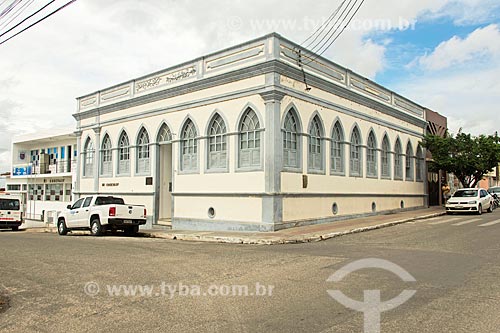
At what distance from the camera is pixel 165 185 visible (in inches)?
881

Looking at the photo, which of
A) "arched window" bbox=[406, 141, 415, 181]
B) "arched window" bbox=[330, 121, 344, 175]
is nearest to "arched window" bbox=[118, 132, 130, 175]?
"arched window" bbox=[330, 121, 344, 175]

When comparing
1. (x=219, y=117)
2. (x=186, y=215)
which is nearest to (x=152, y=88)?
(x=219, y=117)

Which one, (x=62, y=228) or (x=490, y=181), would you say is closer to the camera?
(x=62, y=228)

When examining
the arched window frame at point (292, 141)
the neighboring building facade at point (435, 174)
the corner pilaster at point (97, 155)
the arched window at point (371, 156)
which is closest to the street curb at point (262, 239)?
the arched window frame at point (292, 141)

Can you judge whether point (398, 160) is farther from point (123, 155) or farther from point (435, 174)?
point (123, 155)

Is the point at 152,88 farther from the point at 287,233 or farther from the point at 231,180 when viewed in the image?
the point at 287,233

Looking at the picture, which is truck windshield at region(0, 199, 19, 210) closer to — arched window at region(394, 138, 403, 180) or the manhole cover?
the manhole cover

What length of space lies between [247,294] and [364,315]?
1.99 metres

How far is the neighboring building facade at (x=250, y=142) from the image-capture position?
17094 mm

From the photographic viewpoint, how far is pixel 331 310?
6.04 meters

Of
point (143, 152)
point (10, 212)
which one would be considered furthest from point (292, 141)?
point (10, 212)

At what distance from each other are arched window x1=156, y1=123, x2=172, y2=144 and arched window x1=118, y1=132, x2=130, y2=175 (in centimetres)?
267

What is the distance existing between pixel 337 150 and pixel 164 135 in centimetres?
821

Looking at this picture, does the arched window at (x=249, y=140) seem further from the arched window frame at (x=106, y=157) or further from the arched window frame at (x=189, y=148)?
the arched window frame at (x=106, y=157)
